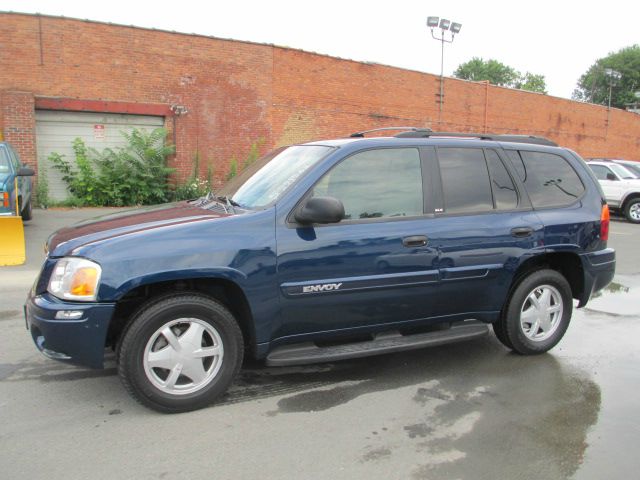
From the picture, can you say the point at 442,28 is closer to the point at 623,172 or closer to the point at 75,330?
the point at 623,172

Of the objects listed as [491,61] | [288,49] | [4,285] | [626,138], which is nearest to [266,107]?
[288,49]

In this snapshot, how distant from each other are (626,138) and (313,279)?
1638 inches

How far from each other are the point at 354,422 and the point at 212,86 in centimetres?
1562

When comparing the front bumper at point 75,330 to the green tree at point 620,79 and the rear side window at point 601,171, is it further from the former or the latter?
the green tree at point 620,79

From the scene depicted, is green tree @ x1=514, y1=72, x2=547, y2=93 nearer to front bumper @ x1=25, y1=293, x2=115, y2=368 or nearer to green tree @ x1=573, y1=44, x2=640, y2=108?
green tree @ x1=573, y1=44, x2=640, y2=108

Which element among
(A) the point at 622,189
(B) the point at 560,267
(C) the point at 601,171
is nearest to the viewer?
(B) the point at 560,267

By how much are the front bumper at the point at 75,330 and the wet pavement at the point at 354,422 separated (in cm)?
44

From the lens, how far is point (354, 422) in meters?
3.50

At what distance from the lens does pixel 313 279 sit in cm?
368

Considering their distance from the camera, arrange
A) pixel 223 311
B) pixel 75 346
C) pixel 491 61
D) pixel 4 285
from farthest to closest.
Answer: pixel 491 61
pixel 4 285
pixel 223 311
pixel 75 346

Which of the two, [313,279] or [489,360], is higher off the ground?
[313,279]

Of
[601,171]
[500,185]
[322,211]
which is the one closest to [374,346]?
[322,211]

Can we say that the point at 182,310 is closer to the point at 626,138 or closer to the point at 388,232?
the point at 388,232

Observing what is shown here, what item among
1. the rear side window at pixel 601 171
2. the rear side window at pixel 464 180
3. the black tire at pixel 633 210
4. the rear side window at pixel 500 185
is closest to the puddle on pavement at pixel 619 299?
the rear side window at pixel 500 185
